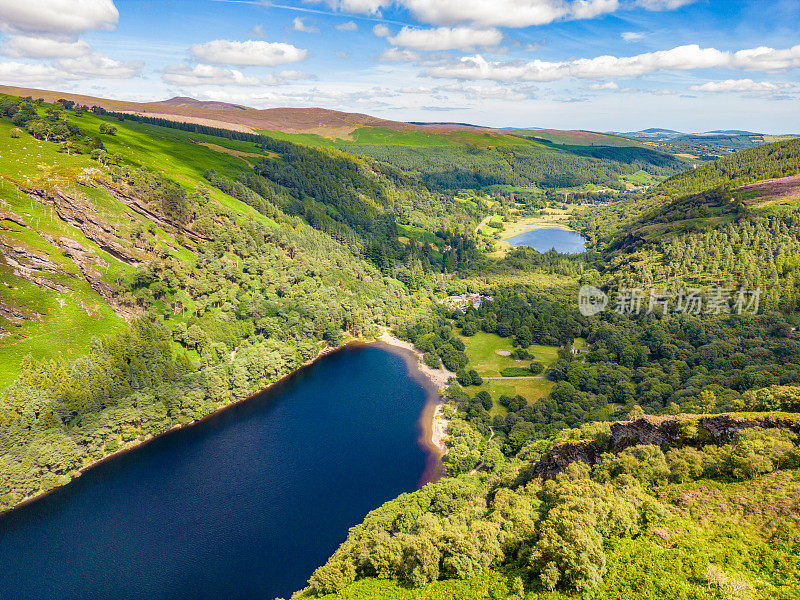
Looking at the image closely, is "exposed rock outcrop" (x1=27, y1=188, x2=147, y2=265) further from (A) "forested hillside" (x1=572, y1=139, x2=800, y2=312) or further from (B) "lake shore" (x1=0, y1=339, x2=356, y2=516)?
(A) "forested hillside" (x1=572, y1=139, x2=800, y2=312)

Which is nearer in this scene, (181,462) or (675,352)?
(181,462)

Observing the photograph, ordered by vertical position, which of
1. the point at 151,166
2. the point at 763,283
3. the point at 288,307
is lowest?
the point at 288,307

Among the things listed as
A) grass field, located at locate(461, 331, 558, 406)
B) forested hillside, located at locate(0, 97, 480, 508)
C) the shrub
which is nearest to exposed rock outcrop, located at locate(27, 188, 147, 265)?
forested hillside, located at locate(0, 97, 480, 508)

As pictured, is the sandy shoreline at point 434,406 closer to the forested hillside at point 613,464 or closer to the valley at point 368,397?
the valley at point 368,397

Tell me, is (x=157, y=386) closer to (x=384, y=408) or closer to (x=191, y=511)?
(x=191, y=511)

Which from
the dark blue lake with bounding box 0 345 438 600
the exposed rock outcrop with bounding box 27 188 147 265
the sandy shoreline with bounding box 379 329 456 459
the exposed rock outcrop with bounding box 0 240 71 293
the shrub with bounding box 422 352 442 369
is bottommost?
the dark blue lake with bounding box 0 345 438 600

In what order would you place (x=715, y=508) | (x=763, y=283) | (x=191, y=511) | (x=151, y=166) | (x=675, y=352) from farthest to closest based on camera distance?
(x=151, y=166), (x=763, y=283), (x=675, y=352), (x=191, y=511), (x=715, y=508)

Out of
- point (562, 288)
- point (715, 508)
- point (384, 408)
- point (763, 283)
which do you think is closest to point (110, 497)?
point (384, 408)

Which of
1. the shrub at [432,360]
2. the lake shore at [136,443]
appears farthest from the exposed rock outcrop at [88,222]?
the shrub at [432,360]
